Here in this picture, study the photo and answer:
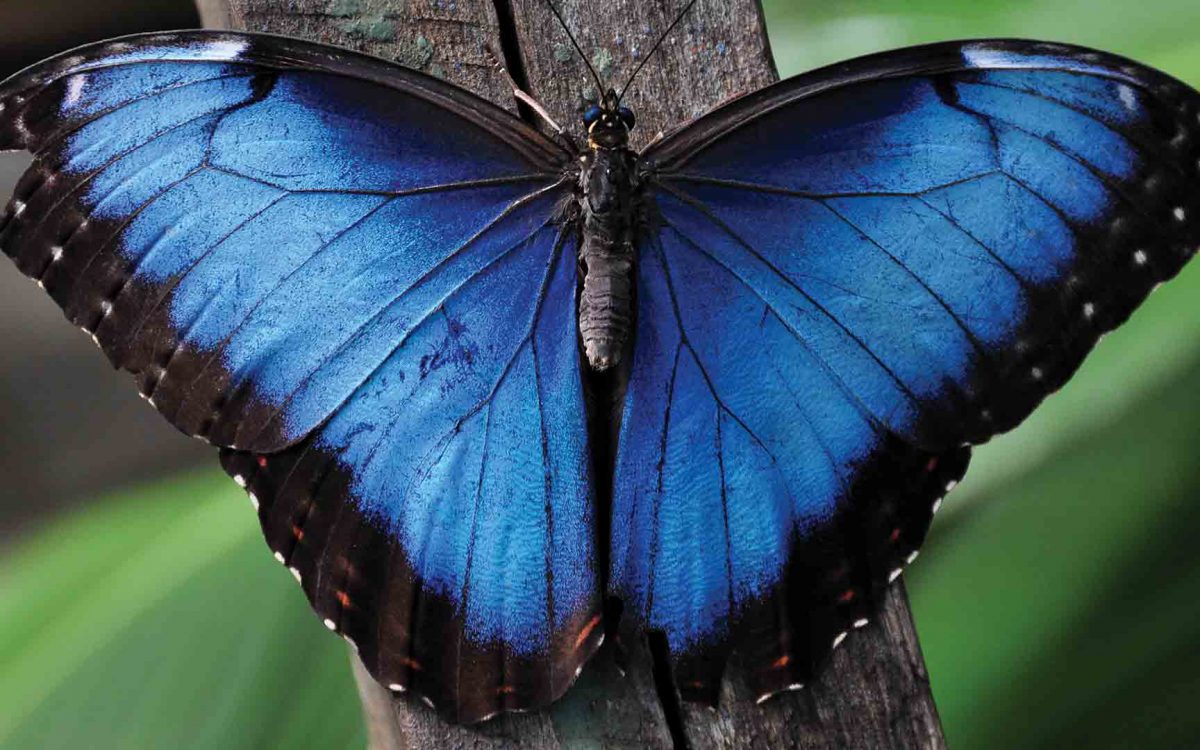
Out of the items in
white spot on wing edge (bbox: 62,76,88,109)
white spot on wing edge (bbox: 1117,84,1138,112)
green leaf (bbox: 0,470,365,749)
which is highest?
white spot on wing edge (bbox: 62,76,88,109)

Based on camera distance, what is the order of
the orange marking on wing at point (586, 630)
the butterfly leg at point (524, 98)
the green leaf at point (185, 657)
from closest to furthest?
the orange marking on wing at point (586, 630) → the butterfly leg at point (524, 98) → the green leaf at point (185, 657)

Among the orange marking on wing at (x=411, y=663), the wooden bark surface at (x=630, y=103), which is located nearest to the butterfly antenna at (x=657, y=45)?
the wooden bark surface at (x=630, y=103)

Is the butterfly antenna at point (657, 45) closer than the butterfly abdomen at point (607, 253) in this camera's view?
No

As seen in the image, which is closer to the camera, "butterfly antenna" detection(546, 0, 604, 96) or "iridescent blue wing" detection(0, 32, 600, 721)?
"iridescent blue wing" detection(0, 32, 600, 721)

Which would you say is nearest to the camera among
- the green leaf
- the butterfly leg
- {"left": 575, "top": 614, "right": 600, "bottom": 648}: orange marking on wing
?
{"left": 575, "top": 614, "right": 600, "bottom": 648}: orange marking on wing

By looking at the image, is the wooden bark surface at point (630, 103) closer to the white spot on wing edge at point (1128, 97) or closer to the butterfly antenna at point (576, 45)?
the butterfly antenna at point (576, 45)

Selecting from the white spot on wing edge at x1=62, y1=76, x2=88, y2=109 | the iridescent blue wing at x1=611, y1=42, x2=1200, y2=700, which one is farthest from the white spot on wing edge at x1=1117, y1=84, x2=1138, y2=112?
the white spot on wing edge at x1=62, y1=76, x2=88, y2=109

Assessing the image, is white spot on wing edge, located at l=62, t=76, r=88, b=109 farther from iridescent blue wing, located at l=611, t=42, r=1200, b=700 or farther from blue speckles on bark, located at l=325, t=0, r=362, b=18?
iridescent blue wing, located at l=611, t=42, r=1200, b=700

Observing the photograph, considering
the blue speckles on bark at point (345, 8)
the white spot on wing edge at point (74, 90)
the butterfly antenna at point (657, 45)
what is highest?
the blue speckles on bark at point (345, 8)
